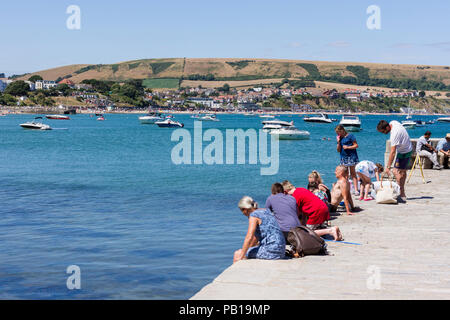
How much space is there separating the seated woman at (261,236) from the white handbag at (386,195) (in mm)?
6624

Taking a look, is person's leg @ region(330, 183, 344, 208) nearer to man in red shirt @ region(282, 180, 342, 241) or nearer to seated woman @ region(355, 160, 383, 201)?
seated woman @ region(355, 160, 383, 201)

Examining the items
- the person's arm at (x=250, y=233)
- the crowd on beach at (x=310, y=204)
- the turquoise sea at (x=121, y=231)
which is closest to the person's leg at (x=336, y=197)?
the crowd on beach at (x=310, y=204)

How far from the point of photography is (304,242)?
9125 millimetres

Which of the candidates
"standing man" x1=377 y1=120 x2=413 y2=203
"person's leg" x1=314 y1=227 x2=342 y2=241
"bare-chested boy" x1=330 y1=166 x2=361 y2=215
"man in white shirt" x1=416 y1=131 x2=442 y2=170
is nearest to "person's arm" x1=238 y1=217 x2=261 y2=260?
"person's leg" x1=314 y1=227 x2=342 y2=241

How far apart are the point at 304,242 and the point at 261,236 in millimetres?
851

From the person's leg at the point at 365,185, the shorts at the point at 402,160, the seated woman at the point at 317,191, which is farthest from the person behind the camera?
the person's leg at the point at 365,185

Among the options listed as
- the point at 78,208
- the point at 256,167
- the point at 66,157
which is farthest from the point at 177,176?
the point at 66,157

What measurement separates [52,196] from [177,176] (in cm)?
1012

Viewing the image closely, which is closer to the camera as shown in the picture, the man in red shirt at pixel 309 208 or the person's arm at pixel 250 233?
the person's arm at pixel 250 233

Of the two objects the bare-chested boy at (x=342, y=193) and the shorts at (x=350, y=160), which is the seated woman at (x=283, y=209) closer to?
the bare-chested boy at (x=342, y=193)

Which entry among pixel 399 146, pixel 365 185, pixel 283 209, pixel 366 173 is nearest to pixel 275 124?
pixel 365 185

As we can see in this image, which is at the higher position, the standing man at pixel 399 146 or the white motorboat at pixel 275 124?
the standing man at pixel 399 146

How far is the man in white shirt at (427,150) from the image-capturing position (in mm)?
21414
